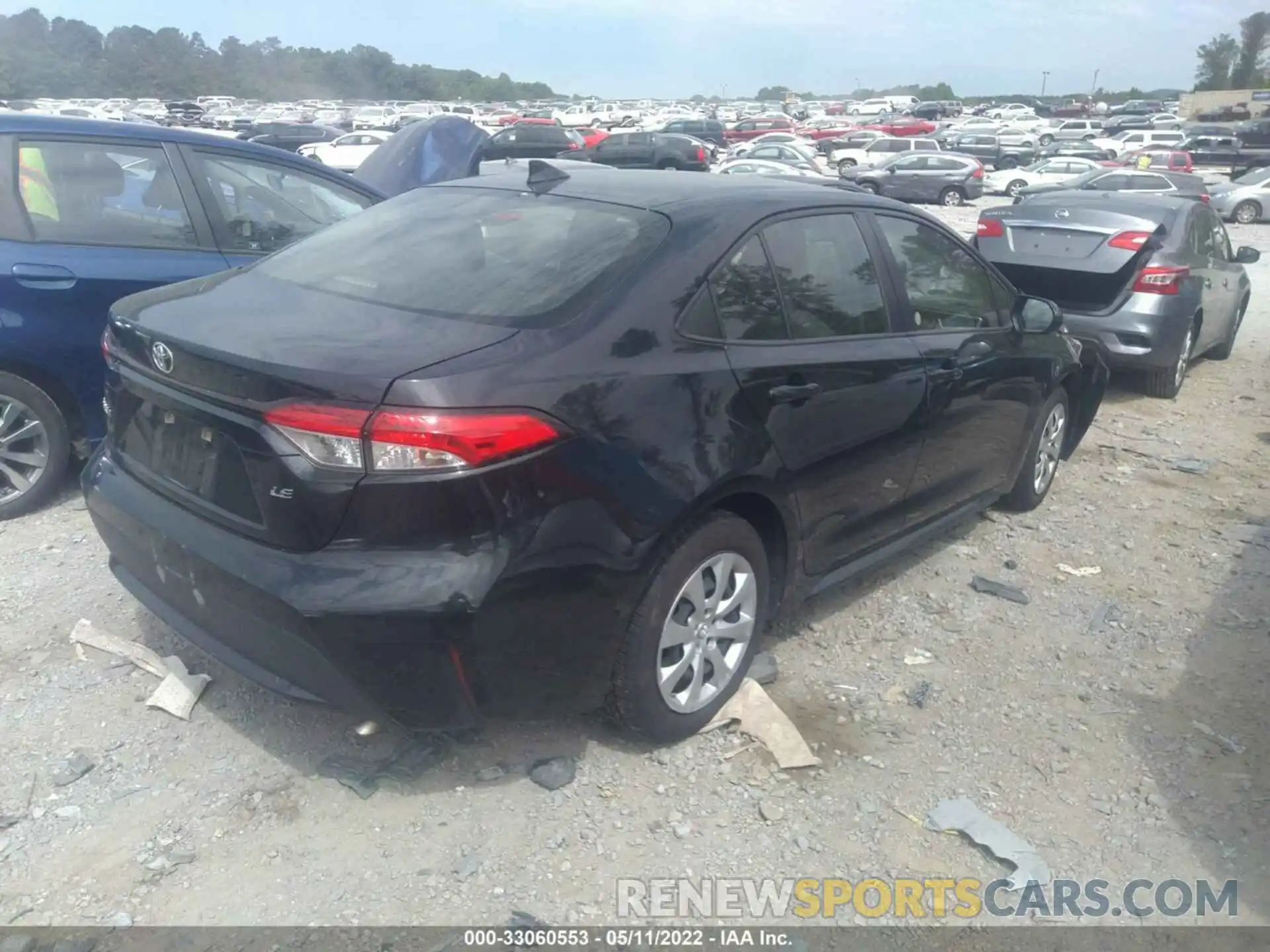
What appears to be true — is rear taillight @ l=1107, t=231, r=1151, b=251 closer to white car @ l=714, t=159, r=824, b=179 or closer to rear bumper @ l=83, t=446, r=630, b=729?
rear bumper @ l=83, t=446, r=630, b=729

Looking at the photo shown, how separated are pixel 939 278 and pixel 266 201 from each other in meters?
3.43

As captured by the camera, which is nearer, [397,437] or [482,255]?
[397,437]

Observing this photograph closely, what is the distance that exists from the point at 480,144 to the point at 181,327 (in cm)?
627

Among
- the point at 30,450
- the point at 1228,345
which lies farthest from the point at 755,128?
the point at 30,450

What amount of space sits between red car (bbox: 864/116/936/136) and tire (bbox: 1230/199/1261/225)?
29929 mm

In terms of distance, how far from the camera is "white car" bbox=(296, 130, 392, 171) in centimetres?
2977

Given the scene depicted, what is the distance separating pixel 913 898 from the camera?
287 cm

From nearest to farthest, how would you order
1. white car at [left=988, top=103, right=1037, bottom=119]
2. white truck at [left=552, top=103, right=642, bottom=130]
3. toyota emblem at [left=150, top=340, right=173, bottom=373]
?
toyota emblem at [left=150, top=340, right=173, bottom=373]
white truck at [left=552, top=103, right=642, bottom=130]
white car at [left=988, top=103, right=1037, bottom=119]

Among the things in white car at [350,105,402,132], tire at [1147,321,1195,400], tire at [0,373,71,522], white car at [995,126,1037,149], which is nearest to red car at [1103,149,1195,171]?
white car at [995,126,1037,149]

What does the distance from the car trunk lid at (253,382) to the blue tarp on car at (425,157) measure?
5490 millimetres

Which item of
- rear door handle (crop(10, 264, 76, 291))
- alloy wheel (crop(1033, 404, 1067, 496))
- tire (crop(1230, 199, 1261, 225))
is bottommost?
tire (crop(1230, 199, 1261, 225))

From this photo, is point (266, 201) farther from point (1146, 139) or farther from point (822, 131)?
point (822, 131)

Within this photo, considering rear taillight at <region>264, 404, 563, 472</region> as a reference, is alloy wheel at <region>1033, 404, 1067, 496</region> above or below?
below

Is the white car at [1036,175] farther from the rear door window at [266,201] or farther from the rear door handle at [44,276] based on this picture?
the rear door handle at [44,276]
